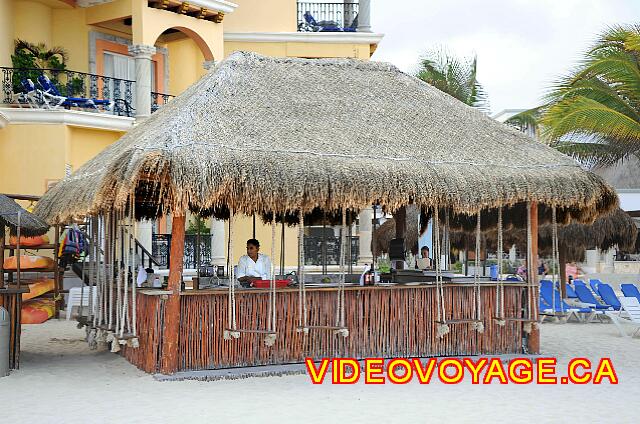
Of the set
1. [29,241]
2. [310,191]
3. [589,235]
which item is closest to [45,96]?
[29,241]

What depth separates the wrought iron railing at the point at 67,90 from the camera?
1866cm

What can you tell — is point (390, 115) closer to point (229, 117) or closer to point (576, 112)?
point (229, 117)

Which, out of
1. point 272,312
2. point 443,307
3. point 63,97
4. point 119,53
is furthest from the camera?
point 119,53

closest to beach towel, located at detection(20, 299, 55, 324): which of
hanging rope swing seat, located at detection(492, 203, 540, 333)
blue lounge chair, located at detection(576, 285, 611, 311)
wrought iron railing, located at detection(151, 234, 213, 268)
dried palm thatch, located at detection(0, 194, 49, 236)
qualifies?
wrought iron railing, located at detection(151, 234, 213, 268)

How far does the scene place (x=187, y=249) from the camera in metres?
21.1

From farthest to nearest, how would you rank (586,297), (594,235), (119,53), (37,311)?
1. (119,53)
2. (594,235)
3. (586,297)
4. (37,311)

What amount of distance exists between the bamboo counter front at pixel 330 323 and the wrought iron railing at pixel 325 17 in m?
12.5

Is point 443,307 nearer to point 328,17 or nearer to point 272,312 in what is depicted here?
point 272,312

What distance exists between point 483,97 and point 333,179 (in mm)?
21865

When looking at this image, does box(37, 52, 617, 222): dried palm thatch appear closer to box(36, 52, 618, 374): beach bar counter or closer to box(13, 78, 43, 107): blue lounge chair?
box(36, 52, 618, 374): beach bar counter

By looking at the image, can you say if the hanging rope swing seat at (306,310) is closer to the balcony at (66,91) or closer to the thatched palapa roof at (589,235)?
the thatched palapa roof at (589,235)

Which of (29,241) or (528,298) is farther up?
(29,241)

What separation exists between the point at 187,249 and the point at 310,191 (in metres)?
11.3

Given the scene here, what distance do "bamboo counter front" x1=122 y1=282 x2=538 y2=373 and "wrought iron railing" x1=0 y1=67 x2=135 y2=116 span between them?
8.17m
